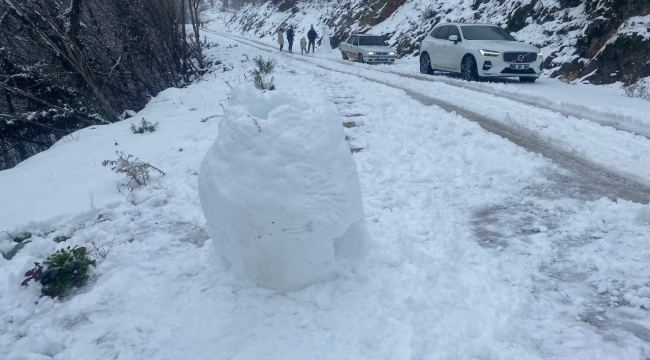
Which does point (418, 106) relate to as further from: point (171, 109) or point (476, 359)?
point (476, 359)

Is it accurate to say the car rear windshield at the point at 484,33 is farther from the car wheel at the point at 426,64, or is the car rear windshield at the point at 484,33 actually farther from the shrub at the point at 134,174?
the shrub at the point at 134,174

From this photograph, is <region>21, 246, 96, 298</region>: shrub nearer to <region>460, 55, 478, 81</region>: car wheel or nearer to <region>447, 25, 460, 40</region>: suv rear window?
<region>460, 55, 478, 81</region>: car wheel

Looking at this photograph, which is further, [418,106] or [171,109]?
[171,109]

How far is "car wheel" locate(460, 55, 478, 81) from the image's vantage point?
12.7 m

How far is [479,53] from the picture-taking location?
40.5 feet

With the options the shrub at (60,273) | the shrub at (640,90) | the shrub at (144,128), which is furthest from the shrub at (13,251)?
the shrub at (640,90)

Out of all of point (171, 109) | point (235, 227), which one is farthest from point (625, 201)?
point (171, 109)

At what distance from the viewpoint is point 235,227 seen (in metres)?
2.93

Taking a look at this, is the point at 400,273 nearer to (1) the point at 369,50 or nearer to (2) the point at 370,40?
(1) the point at 369,50

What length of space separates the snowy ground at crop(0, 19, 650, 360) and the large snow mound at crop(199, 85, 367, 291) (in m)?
0.29

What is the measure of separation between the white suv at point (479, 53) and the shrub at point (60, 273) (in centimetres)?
1156

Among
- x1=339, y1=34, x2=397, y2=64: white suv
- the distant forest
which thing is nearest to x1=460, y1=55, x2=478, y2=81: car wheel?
x1=339, y1=34, x2=397, y2=64: white suv

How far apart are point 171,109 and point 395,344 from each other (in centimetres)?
974

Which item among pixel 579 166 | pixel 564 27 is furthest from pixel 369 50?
pixel 579 166
